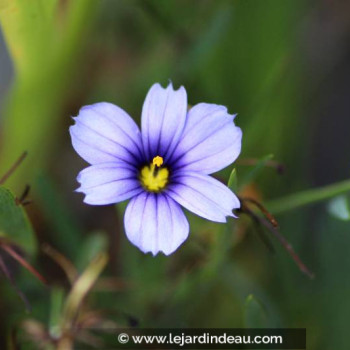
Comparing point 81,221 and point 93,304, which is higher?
point 81,221

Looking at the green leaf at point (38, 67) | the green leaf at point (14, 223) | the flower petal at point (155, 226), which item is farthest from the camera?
the green leaf at point (38, 67)

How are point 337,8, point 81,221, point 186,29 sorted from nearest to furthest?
1. point 186,29
2. point 81,221
3. point 337,8

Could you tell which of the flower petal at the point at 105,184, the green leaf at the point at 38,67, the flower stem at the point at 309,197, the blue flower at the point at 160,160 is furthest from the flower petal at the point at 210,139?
the green leaf at the point at 38,67

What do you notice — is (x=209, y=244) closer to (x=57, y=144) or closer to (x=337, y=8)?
(x=57, y=144)

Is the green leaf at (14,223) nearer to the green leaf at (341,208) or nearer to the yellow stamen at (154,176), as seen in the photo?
the yellow stamen at (154,176)

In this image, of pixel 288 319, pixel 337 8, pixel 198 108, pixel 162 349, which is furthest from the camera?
pixel 337 8

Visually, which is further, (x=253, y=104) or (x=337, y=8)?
(x=337, y=8)

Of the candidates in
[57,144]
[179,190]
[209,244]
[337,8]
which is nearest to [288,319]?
[209,244]

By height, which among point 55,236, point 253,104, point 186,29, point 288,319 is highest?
point 186,29
